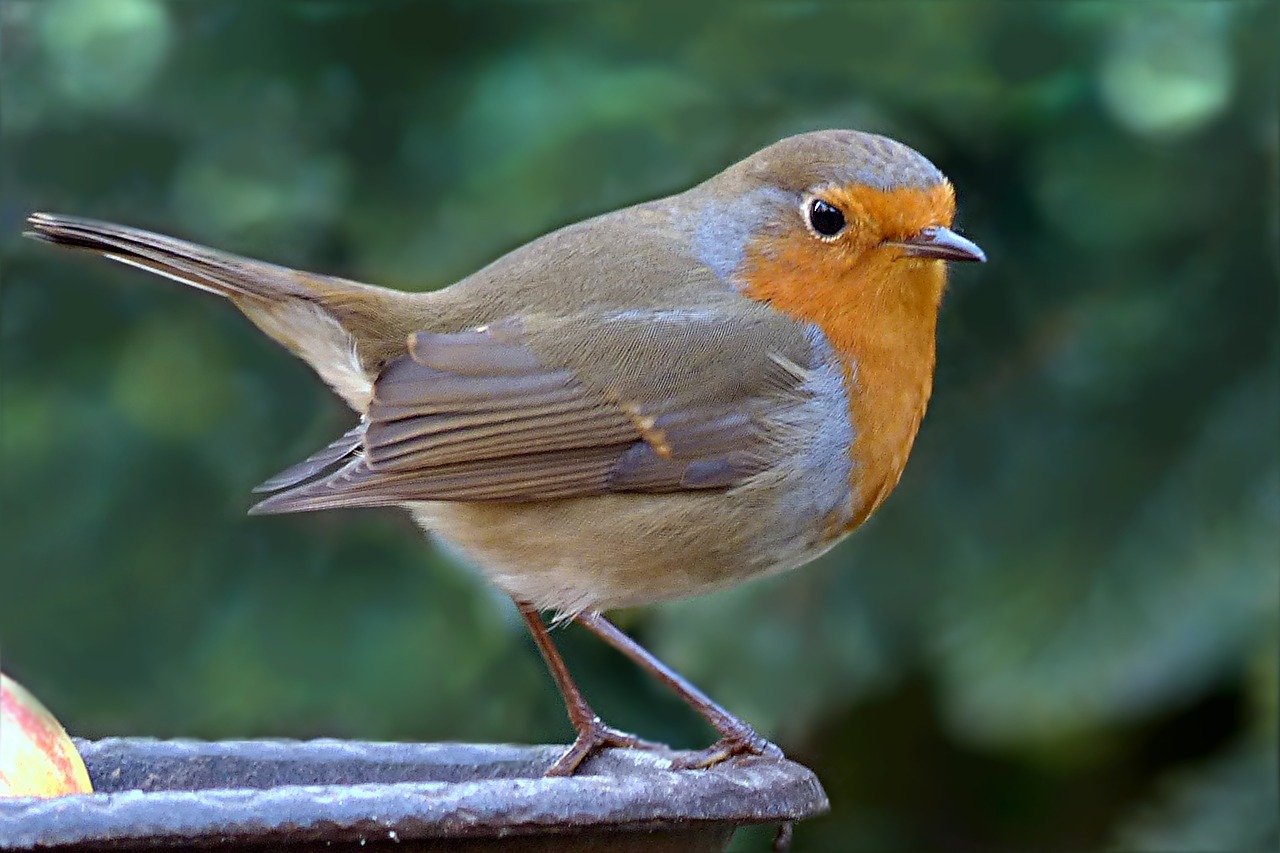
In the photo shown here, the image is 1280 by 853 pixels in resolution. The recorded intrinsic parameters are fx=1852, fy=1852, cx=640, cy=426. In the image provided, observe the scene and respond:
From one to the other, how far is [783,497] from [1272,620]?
1.03 metres

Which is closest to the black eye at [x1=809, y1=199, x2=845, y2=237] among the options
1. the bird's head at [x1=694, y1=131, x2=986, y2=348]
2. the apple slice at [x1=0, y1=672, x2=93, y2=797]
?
the bird's head at [x1=694, y1=131, x2=986, y2=348]

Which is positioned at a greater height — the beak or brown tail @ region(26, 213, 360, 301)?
brown tail @ region(26, 213, 360, 301)

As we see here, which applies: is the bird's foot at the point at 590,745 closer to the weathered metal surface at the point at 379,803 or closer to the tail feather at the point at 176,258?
the weathered metal surface at the point at 379,803

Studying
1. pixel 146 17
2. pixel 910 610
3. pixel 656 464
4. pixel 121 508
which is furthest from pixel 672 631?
pixel 146 17

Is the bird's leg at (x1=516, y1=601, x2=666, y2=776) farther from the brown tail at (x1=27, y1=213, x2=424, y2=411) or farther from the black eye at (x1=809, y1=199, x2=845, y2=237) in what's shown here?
the black eye at (x1=809, y1=199, x2=845, y2=237)

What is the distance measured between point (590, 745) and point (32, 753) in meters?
0.86

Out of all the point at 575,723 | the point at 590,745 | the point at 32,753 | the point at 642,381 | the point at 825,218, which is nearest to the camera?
the point at 32,753

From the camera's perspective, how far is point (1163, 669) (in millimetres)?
3223

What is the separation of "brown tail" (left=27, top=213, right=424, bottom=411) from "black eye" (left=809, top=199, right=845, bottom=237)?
64 cm

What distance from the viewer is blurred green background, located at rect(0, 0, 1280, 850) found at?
3.20m

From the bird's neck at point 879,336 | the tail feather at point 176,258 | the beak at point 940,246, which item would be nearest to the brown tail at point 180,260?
the tail feather at point 176,258

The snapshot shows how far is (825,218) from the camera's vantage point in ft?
9.59

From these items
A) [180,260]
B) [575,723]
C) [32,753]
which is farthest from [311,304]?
[32,753]

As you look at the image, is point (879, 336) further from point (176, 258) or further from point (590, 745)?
point (176, 258)
